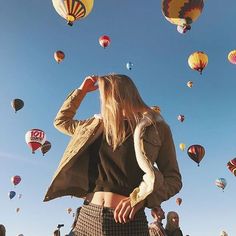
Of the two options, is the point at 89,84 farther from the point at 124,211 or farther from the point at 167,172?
the point at 124,211

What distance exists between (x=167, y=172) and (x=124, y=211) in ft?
1.76

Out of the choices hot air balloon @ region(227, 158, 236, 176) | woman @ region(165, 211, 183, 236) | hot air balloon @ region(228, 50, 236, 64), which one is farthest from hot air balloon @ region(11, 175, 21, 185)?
woman @ region(165, 211, 183, 236)

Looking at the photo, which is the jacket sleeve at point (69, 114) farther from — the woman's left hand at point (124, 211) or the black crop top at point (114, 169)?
the woman's left hand at point (124, 211)

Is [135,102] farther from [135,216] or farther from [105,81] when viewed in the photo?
[135,216]

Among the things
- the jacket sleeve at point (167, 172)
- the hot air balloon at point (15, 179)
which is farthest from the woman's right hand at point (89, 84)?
the hot air balloon at point (15, 179)

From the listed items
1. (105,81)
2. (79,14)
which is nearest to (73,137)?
(105,81)

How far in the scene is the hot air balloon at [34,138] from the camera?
30.9 metres

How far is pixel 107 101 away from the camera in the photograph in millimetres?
A: 3223

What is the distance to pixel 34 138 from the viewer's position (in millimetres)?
31078

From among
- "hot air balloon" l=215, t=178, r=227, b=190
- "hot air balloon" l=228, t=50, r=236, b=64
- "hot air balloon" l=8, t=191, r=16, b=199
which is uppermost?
"hot air balloon" l=228, t=50, r=236, b=64

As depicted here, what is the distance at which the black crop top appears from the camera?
9.75 ft

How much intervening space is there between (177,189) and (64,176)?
86 cm

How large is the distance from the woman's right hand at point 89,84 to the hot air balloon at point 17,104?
32.5 metres

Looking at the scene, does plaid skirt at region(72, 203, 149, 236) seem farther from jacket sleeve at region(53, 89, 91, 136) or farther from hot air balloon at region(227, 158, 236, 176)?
hot air balloon at region(227, 158, 236, 176)
